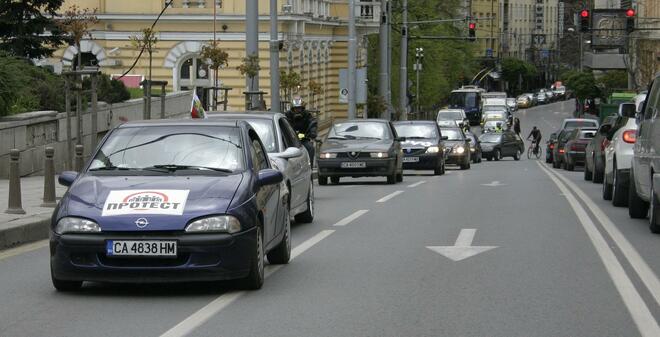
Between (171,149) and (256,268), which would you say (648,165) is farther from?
(256,268)

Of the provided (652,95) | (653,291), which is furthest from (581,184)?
(653,291)

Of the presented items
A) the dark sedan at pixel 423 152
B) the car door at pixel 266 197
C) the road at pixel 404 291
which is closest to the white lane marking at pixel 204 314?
the road at pixel 404 291

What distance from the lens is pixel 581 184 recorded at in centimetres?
3238

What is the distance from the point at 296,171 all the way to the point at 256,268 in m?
6.47

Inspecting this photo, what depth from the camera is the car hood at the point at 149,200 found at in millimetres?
11180

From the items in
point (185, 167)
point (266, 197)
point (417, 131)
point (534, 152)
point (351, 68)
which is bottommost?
point (534, 152)

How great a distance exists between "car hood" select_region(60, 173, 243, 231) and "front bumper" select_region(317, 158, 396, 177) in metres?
19.3

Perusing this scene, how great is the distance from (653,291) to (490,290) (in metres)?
1.31

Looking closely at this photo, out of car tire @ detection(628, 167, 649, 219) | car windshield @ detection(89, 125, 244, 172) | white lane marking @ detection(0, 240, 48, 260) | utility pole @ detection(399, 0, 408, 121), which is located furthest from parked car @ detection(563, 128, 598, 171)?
car windshield @ detection(89, 125, 244, 172)

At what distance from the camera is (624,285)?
12.2 meters

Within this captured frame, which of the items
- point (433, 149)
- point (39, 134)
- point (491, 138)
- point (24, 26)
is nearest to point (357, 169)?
point (39, 134)

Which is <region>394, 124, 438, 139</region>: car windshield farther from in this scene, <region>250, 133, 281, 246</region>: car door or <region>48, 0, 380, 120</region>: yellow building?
<region>250, 133, 281, 246</region>: car door

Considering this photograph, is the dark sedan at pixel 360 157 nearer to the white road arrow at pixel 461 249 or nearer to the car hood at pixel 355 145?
the car hood at pixel 355 145

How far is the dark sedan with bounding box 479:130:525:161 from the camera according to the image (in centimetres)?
7450
